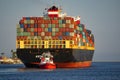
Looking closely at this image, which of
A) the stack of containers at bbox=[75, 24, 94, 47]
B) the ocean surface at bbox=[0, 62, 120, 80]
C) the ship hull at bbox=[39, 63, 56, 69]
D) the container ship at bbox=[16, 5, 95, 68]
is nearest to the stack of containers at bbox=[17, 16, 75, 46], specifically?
the container ship at bbox=[16, 5, 95, 68]

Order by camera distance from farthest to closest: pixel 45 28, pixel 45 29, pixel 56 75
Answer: pixel 45 28 → pixel 45 29 → pixel 56 75

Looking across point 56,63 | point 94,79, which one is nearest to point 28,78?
point 94,79

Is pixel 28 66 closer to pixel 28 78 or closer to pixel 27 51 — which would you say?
pixel 27 51

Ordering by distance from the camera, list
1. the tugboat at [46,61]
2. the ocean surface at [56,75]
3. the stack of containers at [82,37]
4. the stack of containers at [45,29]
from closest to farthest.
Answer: the ocean surface at [56,75]
the tugboat at [46,61]
the stack of containers at [45,29]
the stack of containers at [82,37]

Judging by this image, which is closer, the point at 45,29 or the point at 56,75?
the point at 56,75

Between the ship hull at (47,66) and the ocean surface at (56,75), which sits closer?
the ocean surface at (56,75)

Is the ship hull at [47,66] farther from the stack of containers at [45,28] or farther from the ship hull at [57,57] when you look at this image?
the stack of containers at [45,28]

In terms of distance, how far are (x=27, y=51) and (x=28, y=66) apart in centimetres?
461

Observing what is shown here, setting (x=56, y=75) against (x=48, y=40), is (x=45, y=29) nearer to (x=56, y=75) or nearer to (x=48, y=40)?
(x=48, y=40)

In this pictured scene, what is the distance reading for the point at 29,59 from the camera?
131000 millimetres

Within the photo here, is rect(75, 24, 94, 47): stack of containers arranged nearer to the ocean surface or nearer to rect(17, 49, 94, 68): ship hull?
rect(17, 49, 94, 68): ship hull

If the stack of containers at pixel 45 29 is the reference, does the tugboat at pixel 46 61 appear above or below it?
below

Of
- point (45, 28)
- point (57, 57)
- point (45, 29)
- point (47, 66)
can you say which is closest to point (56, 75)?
point (47, 66)

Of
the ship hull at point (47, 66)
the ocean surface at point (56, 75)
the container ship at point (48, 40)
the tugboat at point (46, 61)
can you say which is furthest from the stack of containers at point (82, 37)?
the ocean surface at point (56, 75)
